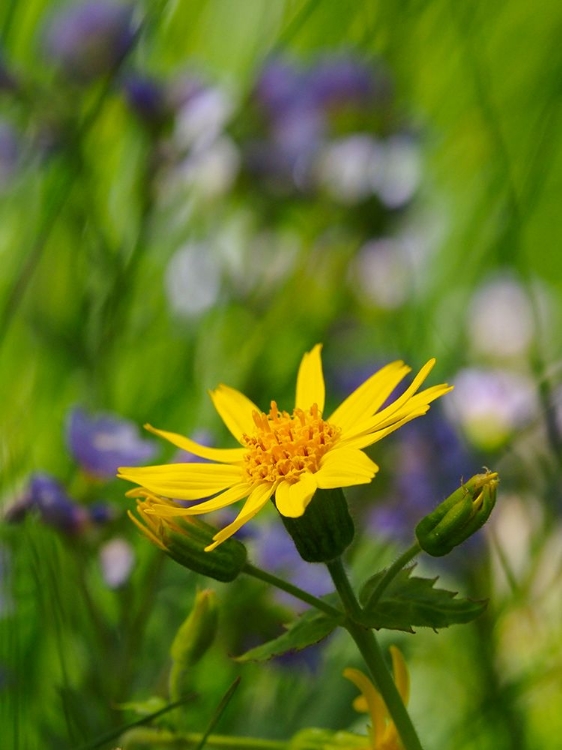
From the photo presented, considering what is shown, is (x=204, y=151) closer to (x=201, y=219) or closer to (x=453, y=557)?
(x=201, y=219)

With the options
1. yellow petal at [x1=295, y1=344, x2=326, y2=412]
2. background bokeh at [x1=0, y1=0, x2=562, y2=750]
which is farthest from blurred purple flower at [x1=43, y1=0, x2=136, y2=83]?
yellow petal at [x1=295, y1=344, x2=326, y2=412]

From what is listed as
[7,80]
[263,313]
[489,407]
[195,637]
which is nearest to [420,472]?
[489,407]

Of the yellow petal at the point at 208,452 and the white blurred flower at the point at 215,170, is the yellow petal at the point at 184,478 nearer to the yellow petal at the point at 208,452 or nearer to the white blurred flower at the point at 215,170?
the yellow petal at the point at 208,452

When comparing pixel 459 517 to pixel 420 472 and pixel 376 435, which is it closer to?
pixel 376 435

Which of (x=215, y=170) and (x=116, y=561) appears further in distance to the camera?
(x=215, y=170)

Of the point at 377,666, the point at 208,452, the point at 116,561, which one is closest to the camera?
the point at 377,666

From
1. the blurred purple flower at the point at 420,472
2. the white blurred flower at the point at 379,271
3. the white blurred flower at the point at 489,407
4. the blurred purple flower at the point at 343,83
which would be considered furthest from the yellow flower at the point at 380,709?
the blurred purple flower at the point at 343,83
